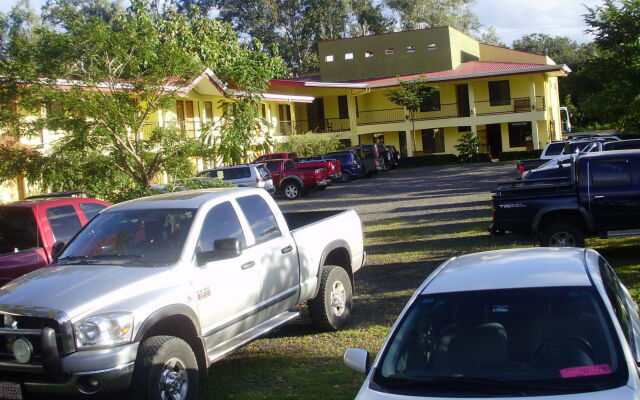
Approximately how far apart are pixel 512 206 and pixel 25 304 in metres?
8.81

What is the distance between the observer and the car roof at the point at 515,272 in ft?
15.2

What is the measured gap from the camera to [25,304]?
5816mm

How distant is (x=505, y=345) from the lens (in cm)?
436

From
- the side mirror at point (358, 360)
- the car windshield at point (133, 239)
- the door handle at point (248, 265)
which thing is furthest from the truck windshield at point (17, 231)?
the side mirror at point (358, 360)

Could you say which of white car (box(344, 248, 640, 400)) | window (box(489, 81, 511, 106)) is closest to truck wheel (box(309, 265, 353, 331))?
white car (box(344, 248, 640, 400))

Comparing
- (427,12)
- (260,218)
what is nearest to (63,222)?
(260,218)

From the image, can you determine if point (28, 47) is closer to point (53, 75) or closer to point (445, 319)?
point (53, 75)

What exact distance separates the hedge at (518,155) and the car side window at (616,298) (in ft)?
132

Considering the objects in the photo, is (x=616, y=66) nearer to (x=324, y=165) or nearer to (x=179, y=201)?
(x=324, y=165)

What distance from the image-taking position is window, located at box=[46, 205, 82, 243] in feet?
30.9

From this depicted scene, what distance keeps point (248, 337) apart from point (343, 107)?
45999 mm

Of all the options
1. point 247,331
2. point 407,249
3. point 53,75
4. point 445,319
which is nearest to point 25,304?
point 247,331

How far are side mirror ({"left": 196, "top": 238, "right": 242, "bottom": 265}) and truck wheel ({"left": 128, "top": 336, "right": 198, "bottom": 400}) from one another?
35.3 inches

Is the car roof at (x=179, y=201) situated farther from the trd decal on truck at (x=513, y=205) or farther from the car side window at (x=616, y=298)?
the trd decal on truck at (x=513, y=205)
